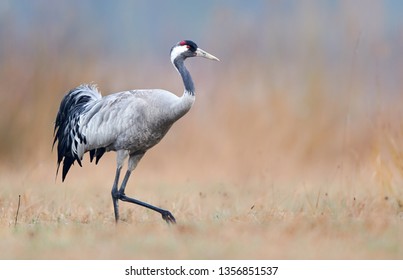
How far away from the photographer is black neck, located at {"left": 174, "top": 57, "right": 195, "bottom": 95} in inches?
339

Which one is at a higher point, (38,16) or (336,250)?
(38,16)

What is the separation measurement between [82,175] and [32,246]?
6170 millimetres

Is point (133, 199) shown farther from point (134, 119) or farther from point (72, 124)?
point (72, 124)

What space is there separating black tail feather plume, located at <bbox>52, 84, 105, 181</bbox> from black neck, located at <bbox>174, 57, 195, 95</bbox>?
1.22m

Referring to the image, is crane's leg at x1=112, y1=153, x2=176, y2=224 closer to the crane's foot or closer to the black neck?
the crane's foot

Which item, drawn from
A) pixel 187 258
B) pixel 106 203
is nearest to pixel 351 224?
pixel 187 258

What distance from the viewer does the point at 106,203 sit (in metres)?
10.6

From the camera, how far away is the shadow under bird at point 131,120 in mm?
8625

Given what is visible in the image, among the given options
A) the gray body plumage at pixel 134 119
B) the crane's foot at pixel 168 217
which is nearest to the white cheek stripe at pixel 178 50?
the gray body plumage at pixel 134 119

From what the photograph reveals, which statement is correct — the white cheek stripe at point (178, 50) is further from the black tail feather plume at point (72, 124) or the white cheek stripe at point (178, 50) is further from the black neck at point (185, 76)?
the black tail feather plume at point (72, 124)

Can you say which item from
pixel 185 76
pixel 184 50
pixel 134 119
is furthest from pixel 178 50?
pixel 134 119

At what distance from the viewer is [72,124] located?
9609mm

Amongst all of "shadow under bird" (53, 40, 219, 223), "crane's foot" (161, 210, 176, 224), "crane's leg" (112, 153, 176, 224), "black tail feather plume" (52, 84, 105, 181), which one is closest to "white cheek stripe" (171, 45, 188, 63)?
"shadow under bird" (53, 40, 219, 223)

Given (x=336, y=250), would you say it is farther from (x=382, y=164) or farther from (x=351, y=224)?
(x=382, y=164)
